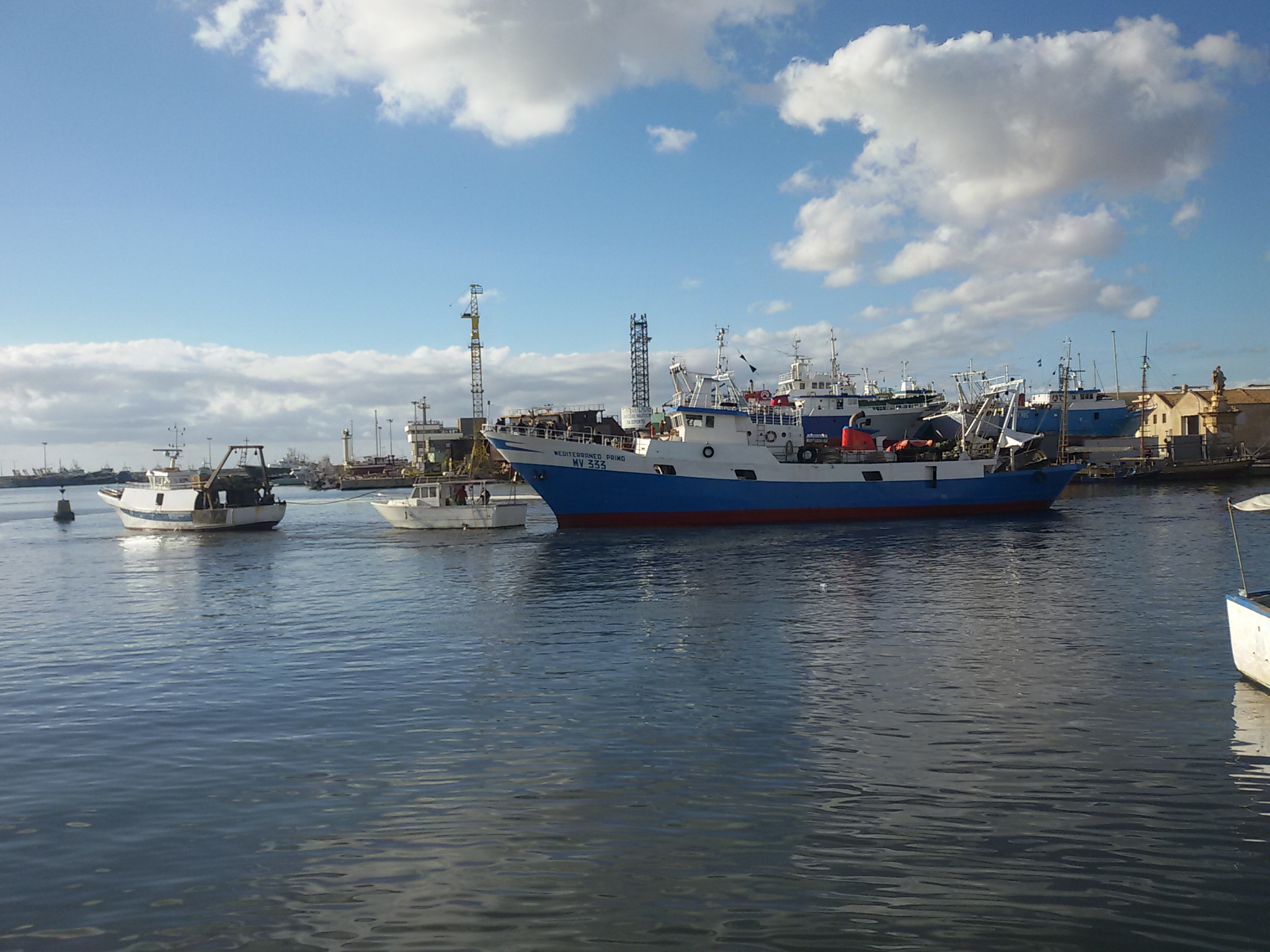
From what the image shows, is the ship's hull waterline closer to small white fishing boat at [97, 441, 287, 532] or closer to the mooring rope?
small white fishing boat at [97, 441, 287, 532]

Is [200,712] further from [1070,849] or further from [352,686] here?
[1070,849]

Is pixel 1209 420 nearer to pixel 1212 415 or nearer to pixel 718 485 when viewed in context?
pixel 1212 415

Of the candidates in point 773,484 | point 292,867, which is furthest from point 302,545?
point 292,867

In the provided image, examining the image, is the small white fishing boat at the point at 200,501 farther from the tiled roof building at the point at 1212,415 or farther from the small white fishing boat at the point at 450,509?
the tiled roof building at the point at 1212,415

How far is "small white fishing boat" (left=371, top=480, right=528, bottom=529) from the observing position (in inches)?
2077

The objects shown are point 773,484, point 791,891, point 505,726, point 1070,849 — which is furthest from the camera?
point 773,484

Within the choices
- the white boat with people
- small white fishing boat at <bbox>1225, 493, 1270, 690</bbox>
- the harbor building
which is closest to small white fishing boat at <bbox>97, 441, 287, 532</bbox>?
the white boat with people

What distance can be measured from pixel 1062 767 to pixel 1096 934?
3567mm

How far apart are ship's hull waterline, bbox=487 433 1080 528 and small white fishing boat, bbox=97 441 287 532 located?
25.5 m

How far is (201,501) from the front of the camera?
5794 cm

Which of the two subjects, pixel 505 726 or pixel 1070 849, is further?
pixel 505 726

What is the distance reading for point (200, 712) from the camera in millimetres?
12977

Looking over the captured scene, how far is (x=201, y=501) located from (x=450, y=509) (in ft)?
66.4

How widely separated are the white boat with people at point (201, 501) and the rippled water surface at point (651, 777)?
3810 centimetres
